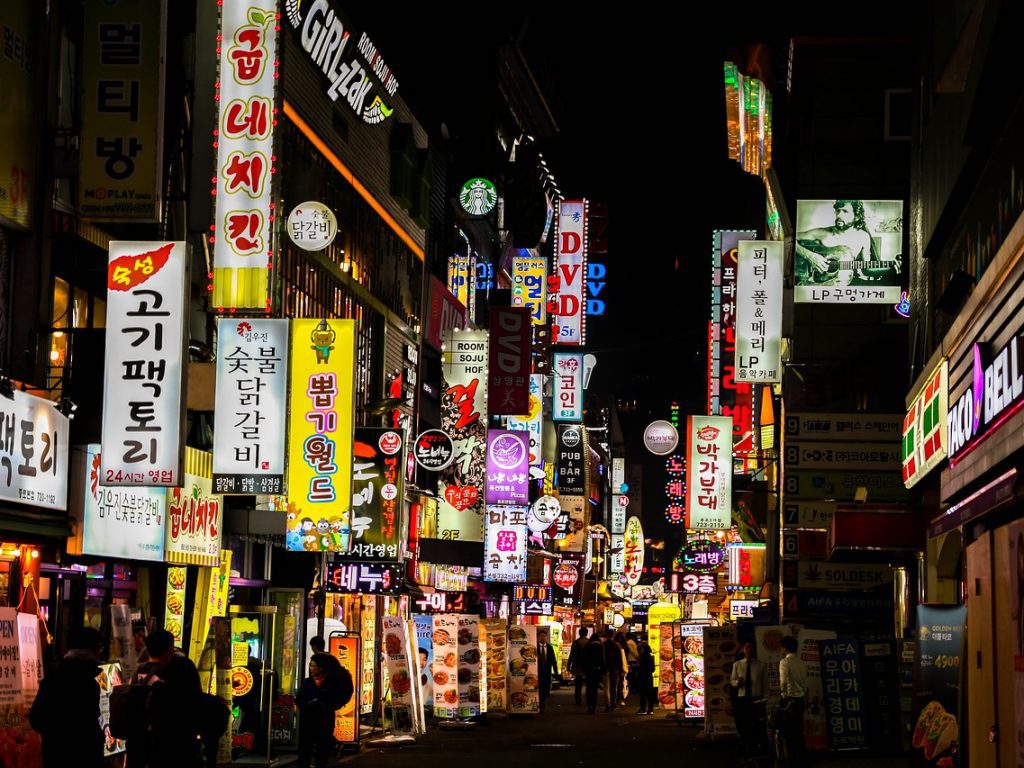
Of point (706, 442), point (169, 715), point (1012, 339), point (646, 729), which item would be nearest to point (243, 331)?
point (169, 715)

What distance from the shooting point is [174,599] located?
2128cm

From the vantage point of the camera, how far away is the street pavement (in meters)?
22.4

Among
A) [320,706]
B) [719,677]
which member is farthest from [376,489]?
[719,677]

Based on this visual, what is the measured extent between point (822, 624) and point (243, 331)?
39.7 ft

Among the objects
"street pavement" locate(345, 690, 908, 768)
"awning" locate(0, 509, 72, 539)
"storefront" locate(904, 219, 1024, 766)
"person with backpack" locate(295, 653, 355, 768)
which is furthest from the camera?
"street pavement" locate(345, 690, 908, 768)

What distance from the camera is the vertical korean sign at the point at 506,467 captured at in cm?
4250

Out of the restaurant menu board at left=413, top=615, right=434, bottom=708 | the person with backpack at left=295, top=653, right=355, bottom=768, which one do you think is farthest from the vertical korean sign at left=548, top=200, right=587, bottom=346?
the person with backpack at left=295, top=653, right=355, bottom=768

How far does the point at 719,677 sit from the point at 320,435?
8911 mm

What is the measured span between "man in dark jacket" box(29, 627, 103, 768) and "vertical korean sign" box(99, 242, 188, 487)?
5309mm

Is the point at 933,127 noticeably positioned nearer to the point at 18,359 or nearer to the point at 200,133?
the point at 200,133

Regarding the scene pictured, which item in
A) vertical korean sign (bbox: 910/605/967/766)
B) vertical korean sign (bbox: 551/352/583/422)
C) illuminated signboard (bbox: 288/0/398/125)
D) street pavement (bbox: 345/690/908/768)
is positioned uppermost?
illuminated signboard (bbox: 288/0/398/125)

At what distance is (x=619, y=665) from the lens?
40.5 metres

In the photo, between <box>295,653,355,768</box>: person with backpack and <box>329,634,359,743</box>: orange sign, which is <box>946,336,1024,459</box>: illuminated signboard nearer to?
<box>295,653,355,768</box>: person with backpack

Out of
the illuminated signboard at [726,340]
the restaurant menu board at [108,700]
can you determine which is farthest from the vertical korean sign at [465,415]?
the restaurant menu board at [108,700]
